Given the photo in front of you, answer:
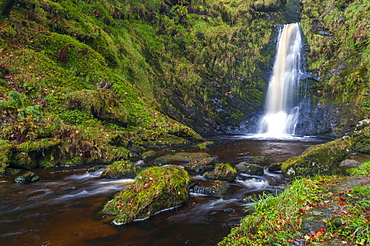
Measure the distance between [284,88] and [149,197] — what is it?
22.3 meters

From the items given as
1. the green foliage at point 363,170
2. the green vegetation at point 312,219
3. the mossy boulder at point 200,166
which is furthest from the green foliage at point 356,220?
the mossy boulder at point 200,166

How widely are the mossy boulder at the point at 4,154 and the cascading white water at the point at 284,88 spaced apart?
710 inches

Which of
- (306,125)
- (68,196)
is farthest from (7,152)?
(306,125)

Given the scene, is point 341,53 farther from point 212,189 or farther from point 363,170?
point 212,189

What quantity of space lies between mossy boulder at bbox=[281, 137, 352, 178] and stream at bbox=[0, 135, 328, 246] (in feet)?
2.74

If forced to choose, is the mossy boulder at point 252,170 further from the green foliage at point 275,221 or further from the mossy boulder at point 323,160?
the green foliage at point 275,221

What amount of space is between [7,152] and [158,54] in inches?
708

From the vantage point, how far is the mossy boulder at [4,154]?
22.7ft

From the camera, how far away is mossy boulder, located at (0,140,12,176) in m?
6.92

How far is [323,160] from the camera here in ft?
21.7

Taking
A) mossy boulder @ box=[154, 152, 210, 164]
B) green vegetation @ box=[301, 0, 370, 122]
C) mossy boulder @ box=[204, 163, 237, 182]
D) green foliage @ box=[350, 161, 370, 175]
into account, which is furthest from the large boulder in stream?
green vegetation @ box=[301, 0, 370, 122]

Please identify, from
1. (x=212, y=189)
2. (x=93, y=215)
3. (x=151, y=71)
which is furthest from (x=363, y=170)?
(x=151, y=71)

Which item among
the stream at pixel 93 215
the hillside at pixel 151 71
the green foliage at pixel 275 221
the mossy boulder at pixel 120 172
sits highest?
the hillside at pixel 151 71

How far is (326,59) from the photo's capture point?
2144 cm
